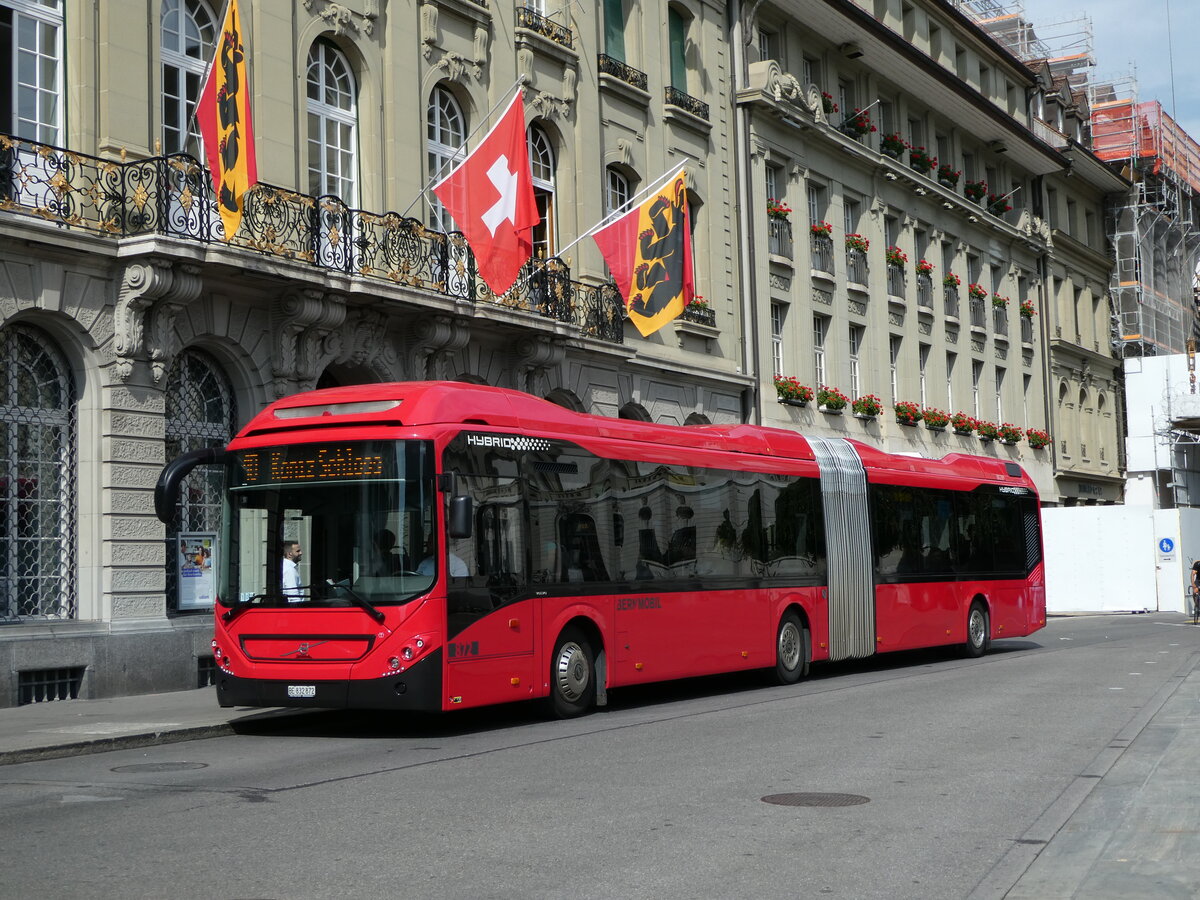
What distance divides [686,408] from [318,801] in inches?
830

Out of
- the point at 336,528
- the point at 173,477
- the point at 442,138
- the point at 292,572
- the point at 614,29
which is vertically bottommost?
the point at 292,572

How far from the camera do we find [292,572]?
1361 cm

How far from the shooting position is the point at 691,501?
58.2 ft

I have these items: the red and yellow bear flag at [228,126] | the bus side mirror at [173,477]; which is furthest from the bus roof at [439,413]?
the red and yellow bear flag at [228,126]

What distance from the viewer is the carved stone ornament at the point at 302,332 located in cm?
1977

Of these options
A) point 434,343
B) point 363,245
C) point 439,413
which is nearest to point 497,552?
point 439,413

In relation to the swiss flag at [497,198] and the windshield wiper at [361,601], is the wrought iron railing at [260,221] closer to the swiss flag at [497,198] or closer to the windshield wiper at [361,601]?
the swiss flag at [497,198]

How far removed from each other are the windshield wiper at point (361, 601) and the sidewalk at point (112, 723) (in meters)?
1.85

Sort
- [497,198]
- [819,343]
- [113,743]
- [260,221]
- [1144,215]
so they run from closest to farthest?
[113,743], [260,221], [497,198], [819,343], [1144,215]

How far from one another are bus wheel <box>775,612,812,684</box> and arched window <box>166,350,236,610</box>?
23.5ft

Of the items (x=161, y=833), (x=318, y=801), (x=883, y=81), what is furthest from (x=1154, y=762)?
(x=883, y=81)

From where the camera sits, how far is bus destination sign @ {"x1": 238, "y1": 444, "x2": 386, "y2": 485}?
13.5m

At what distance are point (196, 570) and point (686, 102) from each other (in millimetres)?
15902

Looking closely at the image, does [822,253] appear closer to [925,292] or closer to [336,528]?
[925,292]
